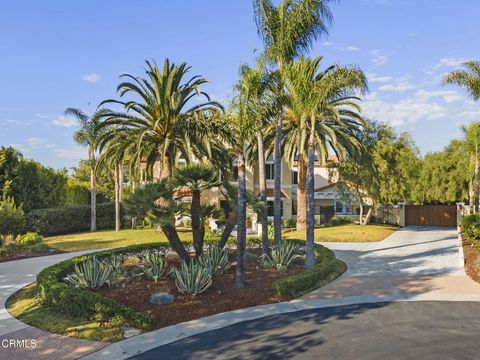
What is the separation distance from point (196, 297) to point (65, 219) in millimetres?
23215

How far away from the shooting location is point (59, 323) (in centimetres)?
1005

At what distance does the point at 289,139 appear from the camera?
2889 centimetres

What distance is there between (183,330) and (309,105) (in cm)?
953

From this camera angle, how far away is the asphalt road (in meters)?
8.24

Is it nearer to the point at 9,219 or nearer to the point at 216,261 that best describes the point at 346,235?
the point at 216,261

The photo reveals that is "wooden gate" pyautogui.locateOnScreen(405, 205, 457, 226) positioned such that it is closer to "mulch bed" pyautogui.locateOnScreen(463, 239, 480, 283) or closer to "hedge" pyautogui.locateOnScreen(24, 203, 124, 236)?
"mulch bed" pyautogui.locateOnScreen(463, 239, 480, 283)

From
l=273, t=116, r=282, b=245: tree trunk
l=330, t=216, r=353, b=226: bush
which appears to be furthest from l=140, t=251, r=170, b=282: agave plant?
l=330, t=216, r=353, b=226: bush

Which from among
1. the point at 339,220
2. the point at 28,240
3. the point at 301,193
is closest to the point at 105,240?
the point at 28,240

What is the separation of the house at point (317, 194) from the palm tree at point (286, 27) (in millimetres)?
20339

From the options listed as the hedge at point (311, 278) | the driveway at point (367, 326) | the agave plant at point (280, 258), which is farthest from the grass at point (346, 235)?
the agave plant at point (280, 258)

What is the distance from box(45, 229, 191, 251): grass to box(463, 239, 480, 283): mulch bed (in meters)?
16.3

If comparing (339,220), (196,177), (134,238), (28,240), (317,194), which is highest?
(317,194)

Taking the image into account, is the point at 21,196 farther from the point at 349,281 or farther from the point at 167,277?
the point at 349,281

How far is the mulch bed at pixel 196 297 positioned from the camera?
35.3ft
